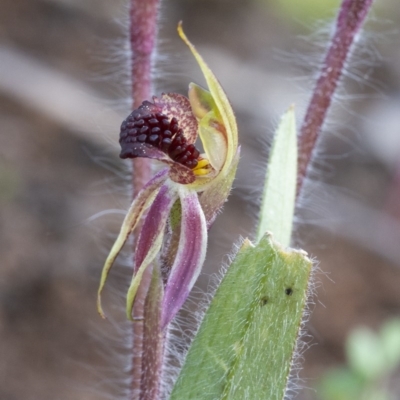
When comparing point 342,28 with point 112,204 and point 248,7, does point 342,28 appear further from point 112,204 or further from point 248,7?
point 248,7

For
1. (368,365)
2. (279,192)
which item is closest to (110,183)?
(368,365)

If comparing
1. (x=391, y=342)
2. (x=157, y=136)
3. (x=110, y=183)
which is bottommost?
(x=110, y=183)

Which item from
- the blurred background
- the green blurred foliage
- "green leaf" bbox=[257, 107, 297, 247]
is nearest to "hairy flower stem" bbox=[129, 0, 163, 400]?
"green leaf" bbox=[257, 107, 297, 247]

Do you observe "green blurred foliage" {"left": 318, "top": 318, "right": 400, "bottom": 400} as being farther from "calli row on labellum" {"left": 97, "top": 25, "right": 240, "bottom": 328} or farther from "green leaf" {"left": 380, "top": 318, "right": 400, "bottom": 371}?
"calli row on labellum" {"left": 97, "top": 25, "right": 240, "bottom": 328}

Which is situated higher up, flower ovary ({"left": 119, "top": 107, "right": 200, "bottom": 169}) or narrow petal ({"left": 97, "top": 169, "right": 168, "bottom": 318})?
flower ovary ({"left": 119, "top": 107, "right": 200, "bottom": 169})

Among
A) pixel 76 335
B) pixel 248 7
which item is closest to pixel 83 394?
pixel 76 335

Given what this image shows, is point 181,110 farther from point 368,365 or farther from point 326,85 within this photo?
point 368,365
